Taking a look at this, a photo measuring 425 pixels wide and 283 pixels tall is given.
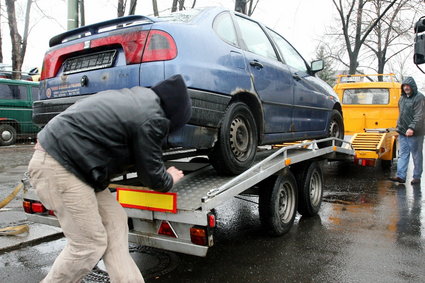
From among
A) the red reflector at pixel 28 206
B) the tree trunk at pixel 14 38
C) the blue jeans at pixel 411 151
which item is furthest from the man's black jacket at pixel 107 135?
the tree trunk at pixel 14 38

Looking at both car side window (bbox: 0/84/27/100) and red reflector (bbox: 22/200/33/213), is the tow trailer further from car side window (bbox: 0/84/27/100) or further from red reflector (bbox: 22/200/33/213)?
car side window (bbox: 0/84/27/100)

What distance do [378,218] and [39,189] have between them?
14.6 ft

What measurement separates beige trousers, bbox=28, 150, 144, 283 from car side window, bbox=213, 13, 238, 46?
2.02 meters

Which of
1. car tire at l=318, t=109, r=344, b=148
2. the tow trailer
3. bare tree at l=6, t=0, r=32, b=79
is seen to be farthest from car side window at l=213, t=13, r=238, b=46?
bare tree at l=6, t=0, r=32, b=79

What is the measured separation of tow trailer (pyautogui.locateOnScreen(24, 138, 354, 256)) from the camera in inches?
110

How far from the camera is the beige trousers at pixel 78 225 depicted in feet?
7.15

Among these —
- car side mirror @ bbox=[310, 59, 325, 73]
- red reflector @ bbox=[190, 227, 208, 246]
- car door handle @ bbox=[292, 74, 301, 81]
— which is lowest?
red reflector @ bbox=[190, 227, 208, 246]

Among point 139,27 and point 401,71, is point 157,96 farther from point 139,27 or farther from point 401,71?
point 401,71

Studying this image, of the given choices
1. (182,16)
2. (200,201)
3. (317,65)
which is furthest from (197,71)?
(317,65)

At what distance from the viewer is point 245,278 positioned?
3.28m

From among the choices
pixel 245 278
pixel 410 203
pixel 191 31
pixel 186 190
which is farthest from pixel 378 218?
pixel 191 31

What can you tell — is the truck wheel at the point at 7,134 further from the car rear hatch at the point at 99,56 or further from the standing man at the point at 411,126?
the standing man at the point at 411,126

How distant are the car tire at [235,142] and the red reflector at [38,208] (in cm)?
157

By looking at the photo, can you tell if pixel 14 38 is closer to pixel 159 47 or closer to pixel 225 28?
pixel 225 28
